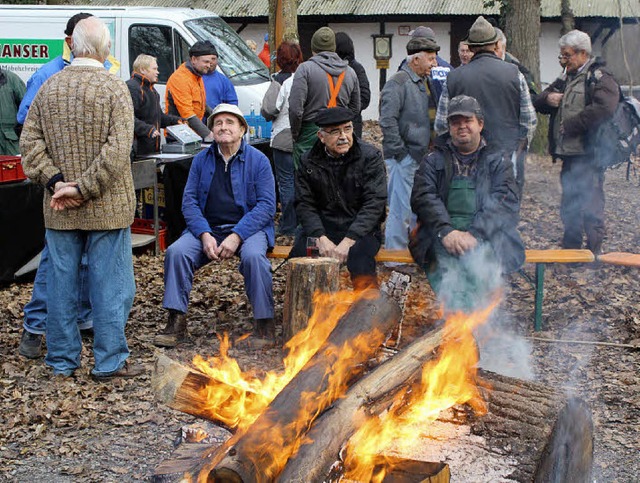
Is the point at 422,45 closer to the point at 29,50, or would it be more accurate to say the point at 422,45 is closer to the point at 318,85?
the point at 318,85

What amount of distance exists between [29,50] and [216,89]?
13.7 ft

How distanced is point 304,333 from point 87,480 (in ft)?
4.42

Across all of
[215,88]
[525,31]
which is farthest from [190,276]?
[525,31]

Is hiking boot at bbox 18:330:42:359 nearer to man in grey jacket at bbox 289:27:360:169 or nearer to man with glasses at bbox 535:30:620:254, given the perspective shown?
man in grey jacket at bbox 289:27:360:169

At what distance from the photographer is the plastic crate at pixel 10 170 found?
7.66 meters

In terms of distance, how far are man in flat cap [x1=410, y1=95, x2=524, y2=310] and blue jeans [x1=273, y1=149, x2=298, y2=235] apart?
3288 millimetres

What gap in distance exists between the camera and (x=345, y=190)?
6633mm

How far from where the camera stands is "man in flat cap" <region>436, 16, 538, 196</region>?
7352 millimetres

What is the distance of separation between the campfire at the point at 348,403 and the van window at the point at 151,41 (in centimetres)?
929

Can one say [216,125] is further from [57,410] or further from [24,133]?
[57,410]

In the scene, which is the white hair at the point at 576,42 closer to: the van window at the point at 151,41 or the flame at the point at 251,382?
the flame at the point at 251,382

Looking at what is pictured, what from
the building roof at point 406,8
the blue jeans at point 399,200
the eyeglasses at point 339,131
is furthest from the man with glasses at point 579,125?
the building roof at point 406,8

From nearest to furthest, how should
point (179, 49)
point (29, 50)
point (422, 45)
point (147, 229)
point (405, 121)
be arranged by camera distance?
1. point (422, 45)
2. point (405, 121)
3. point (147, 229)
4. point (179, 49)
5. point (29, 50)

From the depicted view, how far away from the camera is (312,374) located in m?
3.78
